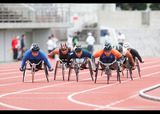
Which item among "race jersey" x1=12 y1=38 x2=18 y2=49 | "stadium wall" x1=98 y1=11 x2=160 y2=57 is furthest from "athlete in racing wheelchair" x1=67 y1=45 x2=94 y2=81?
"stadium wall" x1=98 y1=11 x2=160 y2=57

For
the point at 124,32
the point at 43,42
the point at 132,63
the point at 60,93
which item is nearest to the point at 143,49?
the point at 124,32

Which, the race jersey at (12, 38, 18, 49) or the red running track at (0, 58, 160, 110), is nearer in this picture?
the red running track at (0, 58, 160, 110)

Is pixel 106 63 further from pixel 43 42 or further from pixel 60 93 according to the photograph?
pixel 43 42

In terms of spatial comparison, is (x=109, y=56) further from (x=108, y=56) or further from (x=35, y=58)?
(x=35, y=58)

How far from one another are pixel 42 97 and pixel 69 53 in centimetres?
520

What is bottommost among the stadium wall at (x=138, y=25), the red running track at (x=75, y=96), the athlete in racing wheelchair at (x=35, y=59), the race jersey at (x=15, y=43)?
the red running track at (x=75, y=96)

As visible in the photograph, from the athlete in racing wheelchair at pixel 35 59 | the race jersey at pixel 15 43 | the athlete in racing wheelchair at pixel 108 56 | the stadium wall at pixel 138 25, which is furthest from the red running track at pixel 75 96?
the stadium wall at pixel 138 25

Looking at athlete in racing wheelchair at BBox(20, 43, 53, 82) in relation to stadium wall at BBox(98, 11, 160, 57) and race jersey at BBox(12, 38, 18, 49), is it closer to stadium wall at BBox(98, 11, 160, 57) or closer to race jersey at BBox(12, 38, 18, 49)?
race jersey at BBox(12, 38, 18, 49)

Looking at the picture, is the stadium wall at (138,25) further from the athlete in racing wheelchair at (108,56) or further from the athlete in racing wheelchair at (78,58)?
the athlete in racing wheelchair at (108,56)

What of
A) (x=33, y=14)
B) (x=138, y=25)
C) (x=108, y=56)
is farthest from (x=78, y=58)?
(x=138, y=25)

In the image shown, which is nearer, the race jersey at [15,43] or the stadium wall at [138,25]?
the race jersey at [15,43]

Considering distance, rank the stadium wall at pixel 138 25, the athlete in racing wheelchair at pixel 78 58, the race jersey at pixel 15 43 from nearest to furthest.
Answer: the athlete in racing wheelchair at pixel 78 58 < the race jersey at pixel 15 43 < the stadium wall at pixel 138 25

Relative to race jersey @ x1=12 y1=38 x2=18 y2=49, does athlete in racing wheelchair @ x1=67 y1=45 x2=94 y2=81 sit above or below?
below

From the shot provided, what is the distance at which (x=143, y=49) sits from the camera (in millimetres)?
42250
